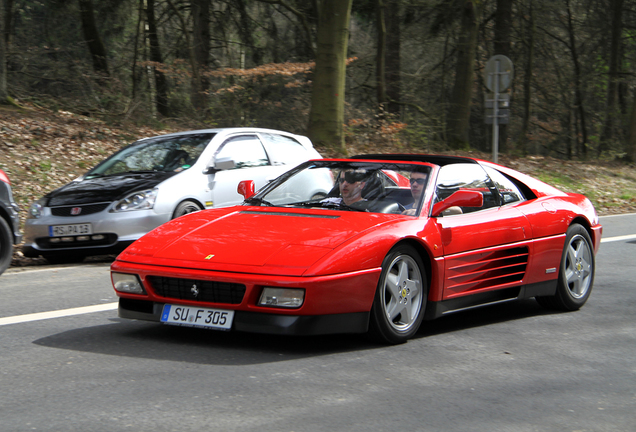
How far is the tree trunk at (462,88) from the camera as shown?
76.9ft

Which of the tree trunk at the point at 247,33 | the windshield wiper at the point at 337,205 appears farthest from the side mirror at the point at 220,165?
the tree trunk at the point at 247,33

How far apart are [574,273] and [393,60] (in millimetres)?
19808

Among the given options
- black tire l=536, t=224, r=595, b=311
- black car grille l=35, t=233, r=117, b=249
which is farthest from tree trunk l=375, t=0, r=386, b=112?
black tire l=536, t=224, r=595, b=311

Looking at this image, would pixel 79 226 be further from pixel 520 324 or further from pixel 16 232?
pixel 520 324

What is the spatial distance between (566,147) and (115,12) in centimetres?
2051

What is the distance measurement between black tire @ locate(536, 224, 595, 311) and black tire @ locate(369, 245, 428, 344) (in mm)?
1811

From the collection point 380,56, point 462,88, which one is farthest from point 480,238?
point 380,56

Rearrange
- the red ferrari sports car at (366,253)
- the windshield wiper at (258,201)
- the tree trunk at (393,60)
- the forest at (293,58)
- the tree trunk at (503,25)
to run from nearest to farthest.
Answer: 1. the red ferrari sports car at (366,253)
2. the windshield wiper at (258,201)
3. the forest at (293,58)
4. the tree trunk at (503,25)
5. the tree trunk at (393,60)

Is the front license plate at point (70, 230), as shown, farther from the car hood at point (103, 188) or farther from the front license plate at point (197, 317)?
the front license plate at point (197, 317)

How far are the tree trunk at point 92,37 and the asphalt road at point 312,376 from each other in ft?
55.4

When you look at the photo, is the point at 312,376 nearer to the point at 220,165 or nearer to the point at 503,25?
the point at 220,165

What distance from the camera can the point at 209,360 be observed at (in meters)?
4.70

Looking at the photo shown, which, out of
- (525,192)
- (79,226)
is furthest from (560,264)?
(79,226)

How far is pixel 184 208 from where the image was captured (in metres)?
9.61
